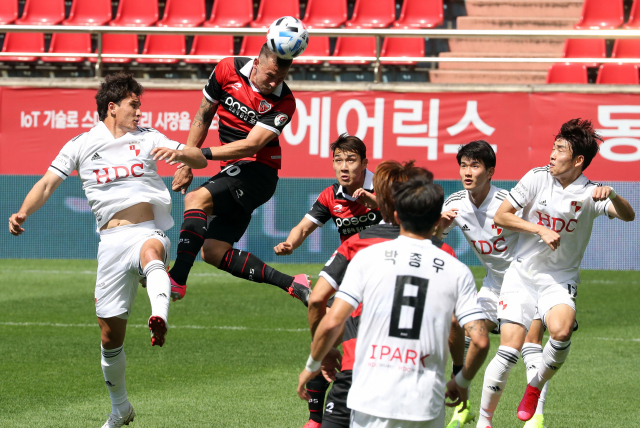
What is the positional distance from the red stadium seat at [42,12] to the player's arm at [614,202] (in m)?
15.9

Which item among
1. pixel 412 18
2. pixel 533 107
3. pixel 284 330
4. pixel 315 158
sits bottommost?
pixel 284 330

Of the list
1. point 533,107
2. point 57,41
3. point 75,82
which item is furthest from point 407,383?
point 57,41

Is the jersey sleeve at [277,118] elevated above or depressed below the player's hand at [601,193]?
above

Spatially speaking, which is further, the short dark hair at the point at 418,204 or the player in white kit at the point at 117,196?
the player in white kit at the point at 117,196

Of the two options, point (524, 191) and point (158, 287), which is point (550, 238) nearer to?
point (524, 191)

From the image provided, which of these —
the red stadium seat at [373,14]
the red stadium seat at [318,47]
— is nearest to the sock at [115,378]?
the red stadium seat at [318,47]

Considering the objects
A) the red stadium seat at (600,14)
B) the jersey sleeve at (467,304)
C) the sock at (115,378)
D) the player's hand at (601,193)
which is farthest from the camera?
the red stadium seat at (600,14)

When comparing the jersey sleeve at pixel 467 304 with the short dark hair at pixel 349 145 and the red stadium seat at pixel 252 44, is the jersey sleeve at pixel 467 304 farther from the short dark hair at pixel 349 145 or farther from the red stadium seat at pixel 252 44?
the red stadium seat at pixel 252 44

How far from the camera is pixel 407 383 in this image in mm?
A: 3719

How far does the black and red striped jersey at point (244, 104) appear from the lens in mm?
6617

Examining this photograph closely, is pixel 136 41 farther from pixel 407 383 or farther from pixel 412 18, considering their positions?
pixel 407 383

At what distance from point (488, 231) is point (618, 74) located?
10.9 m

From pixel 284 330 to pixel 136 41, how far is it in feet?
33.5

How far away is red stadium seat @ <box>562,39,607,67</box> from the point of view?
16609 millimetres
